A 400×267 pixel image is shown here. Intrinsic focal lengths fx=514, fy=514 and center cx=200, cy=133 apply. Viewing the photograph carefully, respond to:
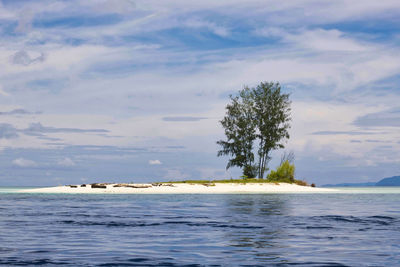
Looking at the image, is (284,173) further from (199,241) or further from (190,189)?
(199,241)

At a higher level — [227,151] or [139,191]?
[227,151]

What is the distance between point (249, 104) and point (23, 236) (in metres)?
69.9

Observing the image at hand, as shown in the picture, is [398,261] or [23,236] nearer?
[398,261]

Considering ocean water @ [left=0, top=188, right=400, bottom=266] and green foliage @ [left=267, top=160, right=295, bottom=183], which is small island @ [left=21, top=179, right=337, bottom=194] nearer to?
green foliage @ [left=267, top=160, right=295, bottom=183]

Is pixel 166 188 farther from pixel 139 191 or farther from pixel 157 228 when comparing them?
pixel 157 228

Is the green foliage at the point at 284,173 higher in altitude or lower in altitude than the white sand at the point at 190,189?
higher

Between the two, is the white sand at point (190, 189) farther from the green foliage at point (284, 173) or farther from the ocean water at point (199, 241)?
the ocean water at point (199, 241)

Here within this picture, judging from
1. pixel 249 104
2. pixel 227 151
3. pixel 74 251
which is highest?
pixel 249 104

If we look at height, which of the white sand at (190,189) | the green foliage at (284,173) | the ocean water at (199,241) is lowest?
the ocean water at (199,241)

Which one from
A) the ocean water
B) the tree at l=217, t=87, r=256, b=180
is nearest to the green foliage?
the tree at l=217, t=87, r=256, b=180

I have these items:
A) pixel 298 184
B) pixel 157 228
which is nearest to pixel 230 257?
pixel 157 228

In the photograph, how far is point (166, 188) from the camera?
69.6 meters

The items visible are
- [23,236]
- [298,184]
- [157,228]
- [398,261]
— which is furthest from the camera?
[298,184]

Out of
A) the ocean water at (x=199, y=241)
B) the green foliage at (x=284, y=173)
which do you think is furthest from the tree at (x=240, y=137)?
the ocean water at (x=199, y=241)
